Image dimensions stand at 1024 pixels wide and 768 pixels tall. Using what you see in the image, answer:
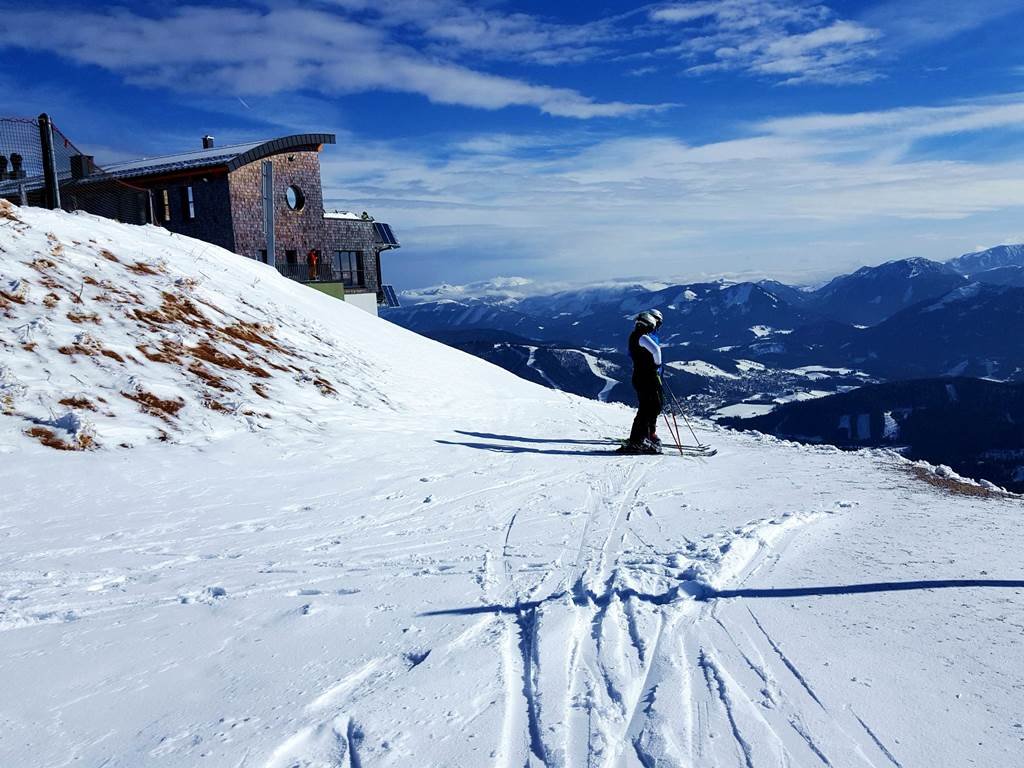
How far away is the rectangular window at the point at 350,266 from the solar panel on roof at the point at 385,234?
2.35m

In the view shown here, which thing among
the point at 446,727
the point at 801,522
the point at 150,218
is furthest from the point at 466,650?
the point at 150,218

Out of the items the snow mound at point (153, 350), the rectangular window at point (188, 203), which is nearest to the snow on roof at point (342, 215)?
the rectangular window at point (188, 203)

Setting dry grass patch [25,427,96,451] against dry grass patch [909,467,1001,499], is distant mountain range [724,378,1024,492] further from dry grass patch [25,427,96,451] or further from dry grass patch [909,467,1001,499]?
dry grass patch [25,427,96,451]

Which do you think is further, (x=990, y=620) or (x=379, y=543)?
(x=379, y=543)

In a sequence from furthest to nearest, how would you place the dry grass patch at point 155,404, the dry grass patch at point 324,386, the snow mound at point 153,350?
the dry grass patch at point 324,386 < the dry grass patch at point 155,404 < the snow mound at point 153,350

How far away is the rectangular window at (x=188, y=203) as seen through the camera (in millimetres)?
32312

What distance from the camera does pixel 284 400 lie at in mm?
11430

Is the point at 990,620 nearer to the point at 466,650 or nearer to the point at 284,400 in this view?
the point at 466,650

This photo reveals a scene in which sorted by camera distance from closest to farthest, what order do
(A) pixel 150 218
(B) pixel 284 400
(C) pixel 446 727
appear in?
(C) pixel 446 727
(B) pixel 284 400
(A) pixel 150 218

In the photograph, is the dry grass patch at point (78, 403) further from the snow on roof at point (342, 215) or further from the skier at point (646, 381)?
the snow on roof at point (342, 215)

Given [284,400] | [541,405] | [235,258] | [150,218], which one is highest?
[150,218]

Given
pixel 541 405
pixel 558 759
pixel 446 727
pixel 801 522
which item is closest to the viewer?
pixel 558 759

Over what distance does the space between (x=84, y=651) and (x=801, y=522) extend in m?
6.36

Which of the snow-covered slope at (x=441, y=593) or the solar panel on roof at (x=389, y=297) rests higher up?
the solar panel on roof at (x=389, y=297)
